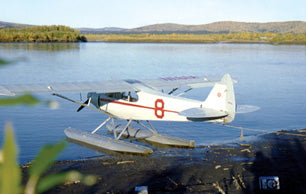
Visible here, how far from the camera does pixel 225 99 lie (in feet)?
27.2

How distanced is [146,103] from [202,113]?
6.12ft

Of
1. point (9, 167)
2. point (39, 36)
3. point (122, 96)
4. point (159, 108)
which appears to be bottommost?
point (159, 108)

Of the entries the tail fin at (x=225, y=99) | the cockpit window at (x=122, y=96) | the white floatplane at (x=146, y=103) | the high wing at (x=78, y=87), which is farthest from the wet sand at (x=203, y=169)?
the high wing at (x=78, y=87)

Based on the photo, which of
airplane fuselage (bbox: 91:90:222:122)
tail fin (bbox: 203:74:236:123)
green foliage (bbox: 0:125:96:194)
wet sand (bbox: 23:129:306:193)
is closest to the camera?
green foliage (bbox: 0:125:96:194)

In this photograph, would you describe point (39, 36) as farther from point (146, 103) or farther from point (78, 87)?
point (146, 103)

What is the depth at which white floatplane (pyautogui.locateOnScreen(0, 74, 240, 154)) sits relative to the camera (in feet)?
27.2

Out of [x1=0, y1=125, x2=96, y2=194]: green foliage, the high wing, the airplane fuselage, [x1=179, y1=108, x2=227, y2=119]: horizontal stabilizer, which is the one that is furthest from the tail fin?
[x1=0, y1=125, x2=96, y2=194]: green foliage

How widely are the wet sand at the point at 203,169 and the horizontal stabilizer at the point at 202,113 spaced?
3.85ft

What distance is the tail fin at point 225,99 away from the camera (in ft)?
26.9

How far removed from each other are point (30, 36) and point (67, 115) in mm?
74014

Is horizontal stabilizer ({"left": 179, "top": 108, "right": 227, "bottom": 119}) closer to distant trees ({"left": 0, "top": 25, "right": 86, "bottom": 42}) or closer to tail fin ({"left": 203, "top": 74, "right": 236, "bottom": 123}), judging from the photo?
tail fin ({"left": 203, "top": 74, "right": 236, "bottom": 123})

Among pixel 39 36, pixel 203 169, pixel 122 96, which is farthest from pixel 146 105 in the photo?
pixel 39 36

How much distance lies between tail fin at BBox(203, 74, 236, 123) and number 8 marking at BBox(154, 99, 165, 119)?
124 cm

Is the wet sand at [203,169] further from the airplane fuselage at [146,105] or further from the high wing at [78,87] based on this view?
the high wing at [78,87]
